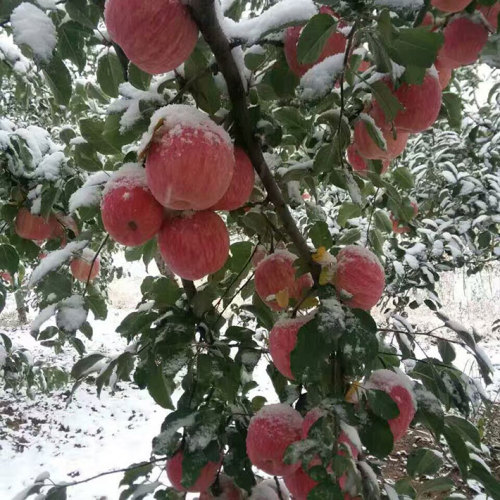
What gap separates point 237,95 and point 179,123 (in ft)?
0.40

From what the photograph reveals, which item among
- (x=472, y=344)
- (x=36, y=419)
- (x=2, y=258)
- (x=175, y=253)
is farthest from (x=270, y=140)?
(x=36, y=419)

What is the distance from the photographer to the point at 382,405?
0.64 metres

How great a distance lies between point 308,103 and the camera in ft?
1.89

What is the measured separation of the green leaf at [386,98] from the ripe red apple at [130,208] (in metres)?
0.34

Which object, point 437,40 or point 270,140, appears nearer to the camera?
point 437,40

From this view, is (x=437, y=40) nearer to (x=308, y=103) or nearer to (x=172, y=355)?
(x=308, y=103)

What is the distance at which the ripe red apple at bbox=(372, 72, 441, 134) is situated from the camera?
2.20 feet

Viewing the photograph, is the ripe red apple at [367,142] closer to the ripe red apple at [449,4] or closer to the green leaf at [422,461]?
the ripe red apple at [449,4]

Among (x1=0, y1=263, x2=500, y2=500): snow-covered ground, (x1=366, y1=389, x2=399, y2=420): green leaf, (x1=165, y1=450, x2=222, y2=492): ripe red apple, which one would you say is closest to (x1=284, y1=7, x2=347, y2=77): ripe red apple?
(x1=366, y1=389, x2=399, y2=420): green leaf

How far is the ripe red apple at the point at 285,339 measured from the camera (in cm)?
72

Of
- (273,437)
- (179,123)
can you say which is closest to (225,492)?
(273,437)

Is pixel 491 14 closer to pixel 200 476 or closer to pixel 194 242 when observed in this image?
pixel 194 242

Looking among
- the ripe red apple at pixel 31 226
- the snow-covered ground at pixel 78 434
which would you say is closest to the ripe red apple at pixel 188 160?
the ripe red apple at pixel 31 226

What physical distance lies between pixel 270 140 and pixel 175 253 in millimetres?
240
